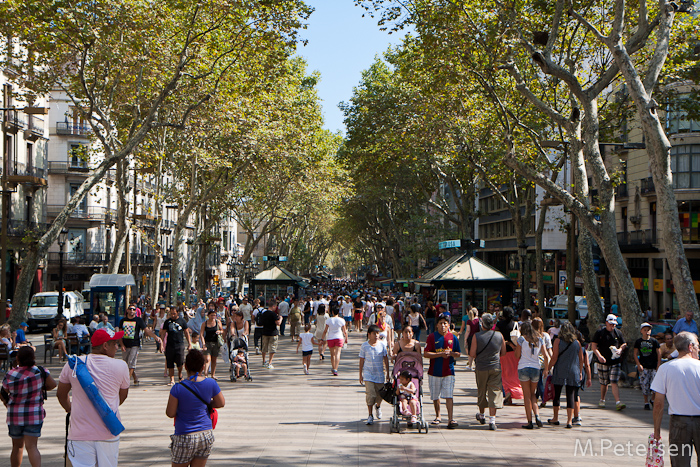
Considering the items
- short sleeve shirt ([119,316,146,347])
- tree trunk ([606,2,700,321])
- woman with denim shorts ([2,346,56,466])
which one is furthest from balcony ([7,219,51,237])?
woman with denim shorts ([2,346,56,466])

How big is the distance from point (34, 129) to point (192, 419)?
36701mm

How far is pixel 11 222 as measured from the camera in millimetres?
36750

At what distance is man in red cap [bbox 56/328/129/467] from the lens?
5582 mm

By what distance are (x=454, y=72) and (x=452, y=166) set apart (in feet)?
51.7

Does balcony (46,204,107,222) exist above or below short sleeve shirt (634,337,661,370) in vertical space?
above

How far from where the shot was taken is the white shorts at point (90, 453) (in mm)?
5559

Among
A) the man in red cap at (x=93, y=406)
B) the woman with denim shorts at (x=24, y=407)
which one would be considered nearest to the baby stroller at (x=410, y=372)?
the woman with denim shorts at (x=24, y=407)

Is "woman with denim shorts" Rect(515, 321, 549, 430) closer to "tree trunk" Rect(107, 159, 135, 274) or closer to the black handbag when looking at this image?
the black handbag

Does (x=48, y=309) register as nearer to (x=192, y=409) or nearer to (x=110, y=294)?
(x=110, y=294)

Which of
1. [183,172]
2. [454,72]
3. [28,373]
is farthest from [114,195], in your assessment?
[28,373]

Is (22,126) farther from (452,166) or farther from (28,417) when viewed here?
(28,417)

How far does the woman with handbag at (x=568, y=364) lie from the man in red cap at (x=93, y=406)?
20.7 ft

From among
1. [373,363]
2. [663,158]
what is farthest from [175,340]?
[663,158]

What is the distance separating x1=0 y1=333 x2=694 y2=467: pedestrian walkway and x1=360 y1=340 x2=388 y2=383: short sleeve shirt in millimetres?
693
